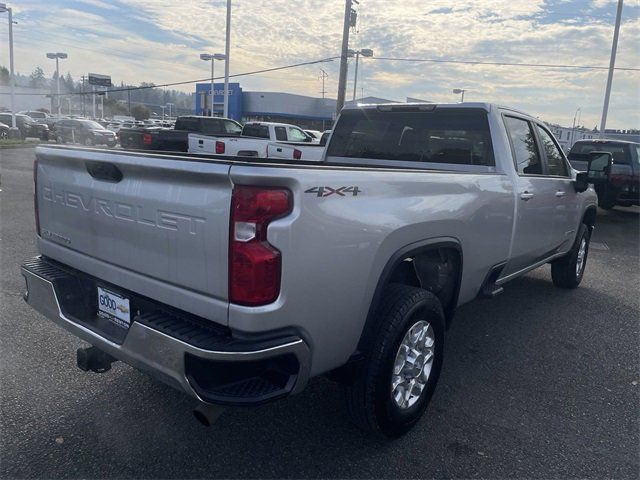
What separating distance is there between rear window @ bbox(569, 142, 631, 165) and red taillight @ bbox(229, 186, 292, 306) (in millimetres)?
11749

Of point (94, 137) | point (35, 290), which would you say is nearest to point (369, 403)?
point (35, 290)

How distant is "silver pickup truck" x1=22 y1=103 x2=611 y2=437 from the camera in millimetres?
2174

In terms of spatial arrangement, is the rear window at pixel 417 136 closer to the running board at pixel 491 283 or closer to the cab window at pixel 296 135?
the running board at pixel 491 283

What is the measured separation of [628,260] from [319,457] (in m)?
7.36

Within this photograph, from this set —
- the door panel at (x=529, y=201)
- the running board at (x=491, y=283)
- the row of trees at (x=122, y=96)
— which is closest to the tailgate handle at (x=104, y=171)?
the running board at (x=491, y=283)

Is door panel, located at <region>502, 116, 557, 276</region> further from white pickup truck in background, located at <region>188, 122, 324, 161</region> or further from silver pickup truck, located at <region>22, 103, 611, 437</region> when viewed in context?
white pickup truck in background, located at <region>188, 122, 324, 161</region>

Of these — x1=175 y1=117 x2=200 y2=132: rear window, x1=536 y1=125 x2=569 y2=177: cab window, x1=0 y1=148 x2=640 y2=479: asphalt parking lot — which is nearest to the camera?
x1=0 y1=148 x2=640 y2=479: asphalt parking lot

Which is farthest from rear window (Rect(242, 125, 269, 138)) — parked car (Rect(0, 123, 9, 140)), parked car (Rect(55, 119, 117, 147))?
parked car (Rect(0, 123, 9, 140))

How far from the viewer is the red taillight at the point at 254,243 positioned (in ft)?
6.97

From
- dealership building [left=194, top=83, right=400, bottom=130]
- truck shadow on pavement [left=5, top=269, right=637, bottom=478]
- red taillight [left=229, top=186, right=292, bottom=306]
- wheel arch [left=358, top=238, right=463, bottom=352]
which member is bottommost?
truck shadow on pavement [left=5, top=269, right=637, bottom=478]

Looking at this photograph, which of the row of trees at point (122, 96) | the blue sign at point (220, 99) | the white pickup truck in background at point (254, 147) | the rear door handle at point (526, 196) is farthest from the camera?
the row of trees at point (122, 96)

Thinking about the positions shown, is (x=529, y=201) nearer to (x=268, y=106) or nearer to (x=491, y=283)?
(x=491, y=283)

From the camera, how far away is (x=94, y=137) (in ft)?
102

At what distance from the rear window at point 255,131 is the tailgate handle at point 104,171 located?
16.8m
